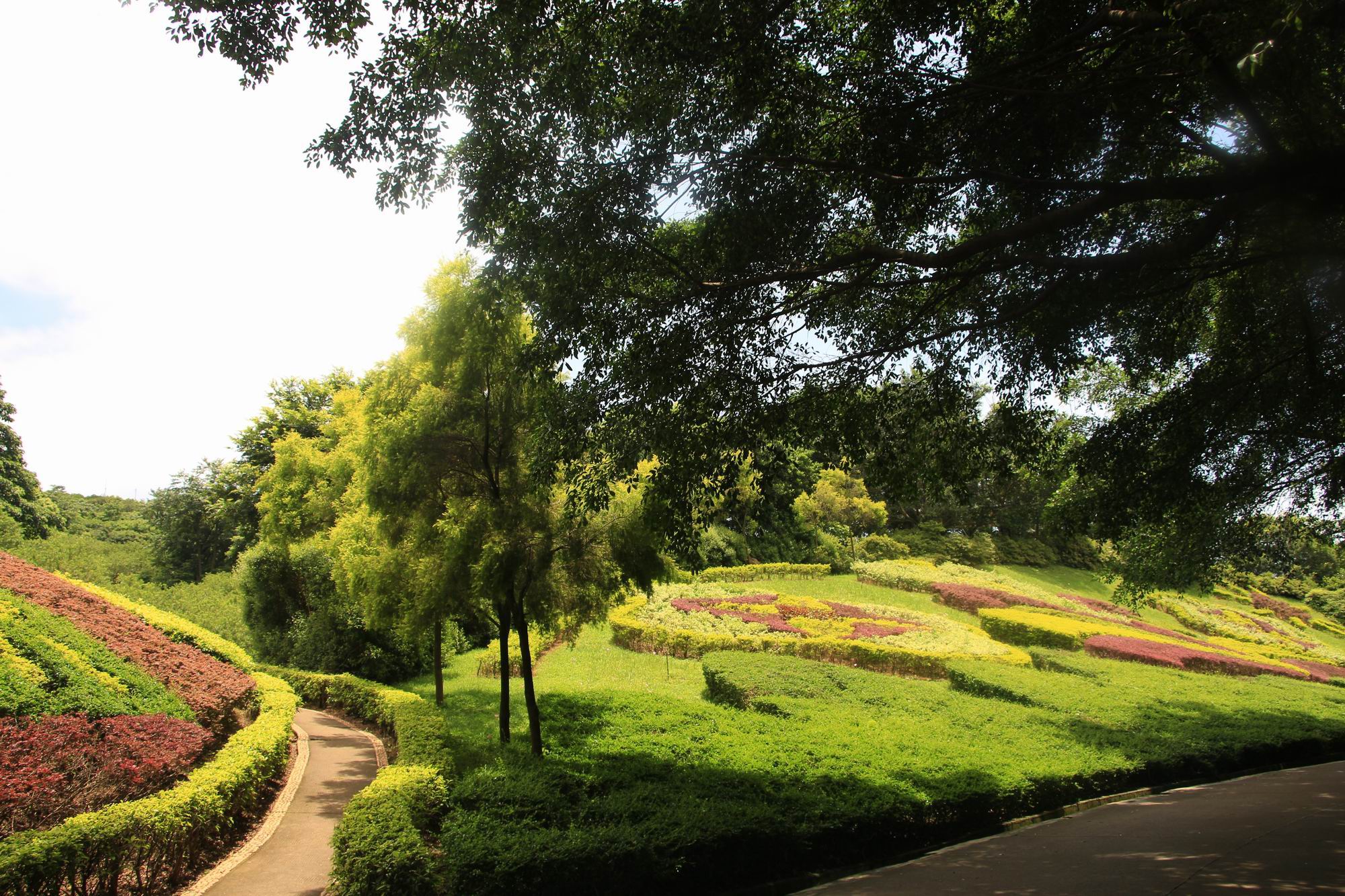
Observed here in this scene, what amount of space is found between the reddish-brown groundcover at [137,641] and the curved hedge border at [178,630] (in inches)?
30.8

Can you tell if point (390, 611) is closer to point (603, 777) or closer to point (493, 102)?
point (603, 777)

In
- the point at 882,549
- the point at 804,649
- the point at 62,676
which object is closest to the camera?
the point at 62,676

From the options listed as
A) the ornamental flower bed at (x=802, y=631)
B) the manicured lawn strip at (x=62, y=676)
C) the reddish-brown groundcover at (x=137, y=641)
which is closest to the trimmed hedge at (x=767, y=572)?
the ornamental flower bed at (x=802, y=631)

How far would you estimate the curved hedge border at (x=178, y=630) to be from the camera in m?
12.2

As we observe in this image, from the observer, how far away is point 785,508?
36312mm

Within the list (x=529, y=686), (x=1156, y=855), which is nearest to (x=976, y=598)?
(x=1156, y=855)

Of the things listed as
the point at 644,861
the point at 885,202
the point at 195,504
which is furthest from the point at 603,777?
the point at 195,504

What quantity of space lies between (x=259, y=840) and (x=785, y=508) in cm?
3066

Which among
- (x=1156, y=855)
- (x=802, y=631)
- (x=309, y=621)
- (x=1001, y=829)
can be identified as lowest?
(x=1001, y=829)

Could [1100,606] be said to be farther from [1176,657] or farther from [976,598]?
[1176,657]

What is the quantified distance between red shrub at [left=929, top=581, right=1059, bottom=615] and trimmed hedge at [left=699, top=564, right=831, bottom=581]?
488 cm

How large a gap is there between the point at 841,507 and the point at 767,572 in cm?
786

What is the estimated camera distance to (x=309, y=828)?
7918 mm

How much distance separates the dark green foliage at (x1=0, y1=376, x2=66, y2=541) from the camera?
26702 mm
